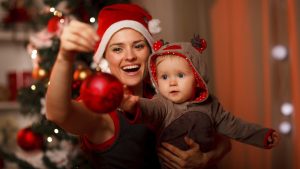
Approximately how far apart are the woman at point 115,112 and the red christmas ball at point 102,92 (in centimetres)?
7

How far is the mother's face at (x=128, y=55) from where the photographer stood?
1680mm

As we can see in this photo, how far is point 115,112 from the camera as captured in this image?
1.50 meters

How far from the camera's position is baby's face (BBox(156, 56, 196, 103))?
4.70ft

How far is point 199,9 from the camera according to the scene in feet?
8.74

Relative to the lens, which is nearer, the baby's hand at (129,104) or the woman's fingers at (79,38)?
the woman's fingers at (79,38)

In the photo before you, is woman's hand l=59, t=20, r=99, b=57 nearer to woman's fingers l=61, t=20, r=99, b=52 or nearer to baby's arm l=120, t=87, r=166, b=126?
woman's fingers l=61, t=20, r=99, b=52

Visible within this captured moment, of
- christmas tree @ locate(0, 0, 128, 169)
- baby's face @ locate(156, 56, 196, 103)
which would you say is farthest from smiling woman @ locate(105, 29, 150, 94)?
christmas tree @ locate(0, 0, 128, 169)

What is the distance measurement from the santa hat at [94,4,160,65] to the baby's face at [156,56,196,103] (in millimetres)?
350

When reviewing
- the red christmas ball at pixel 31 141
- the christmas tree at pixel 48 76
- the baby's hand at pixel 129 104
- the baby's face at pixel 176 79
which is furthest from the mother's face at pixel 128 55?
the red christmas ball at pixel 31 141

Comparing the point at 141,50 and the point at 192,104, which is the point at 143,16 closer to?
the point at 141,50

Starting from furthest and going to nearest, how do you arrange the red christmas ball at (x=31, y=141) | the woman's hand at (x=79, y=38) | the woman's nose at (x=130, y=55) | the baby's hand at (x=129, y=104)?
the red christmas ball at (x=31, y=141)
the woman's nose at (x=130, y=55)
the baby's hand at (x=129, y=104)
the woman's hand at (x=79, y=38)

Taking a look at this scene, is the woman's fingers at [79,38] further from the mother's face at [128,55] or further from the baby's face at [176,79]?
the mother's face at [128,55]

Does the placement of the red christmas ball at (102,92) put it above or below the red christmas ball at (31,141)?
above

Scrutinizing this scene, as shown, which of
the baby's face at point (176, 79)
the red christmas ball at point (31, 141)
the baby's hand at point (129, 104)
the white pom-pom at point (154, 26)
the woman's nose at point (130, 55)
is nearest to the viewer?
the baby's hand at point (129, 104)
